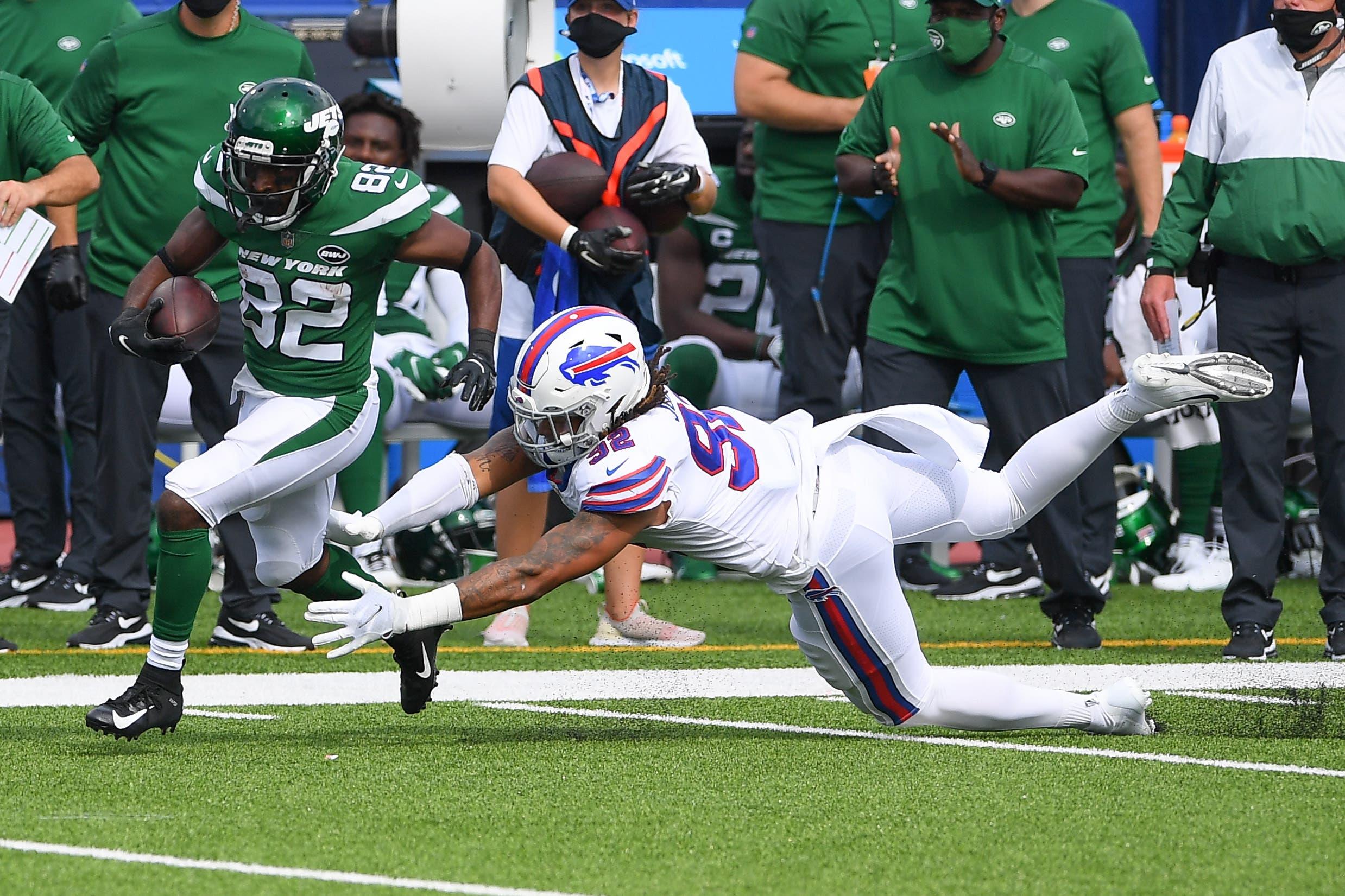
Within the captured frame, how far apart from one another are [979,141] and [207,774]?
308 centimetres

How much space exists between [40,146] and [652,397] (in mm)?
2632

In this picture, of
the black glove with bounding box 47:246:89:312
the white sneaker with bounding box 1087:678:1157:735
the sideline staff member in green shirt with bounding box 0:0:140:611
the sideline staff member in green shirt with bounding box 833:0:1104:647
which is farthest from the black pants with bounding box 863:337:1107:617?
the sideline staff member in green shirt with bounding box 0:0:140:611

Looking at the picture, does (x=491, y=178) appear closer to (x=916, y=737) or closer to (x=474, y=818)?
(x=916, y=737)

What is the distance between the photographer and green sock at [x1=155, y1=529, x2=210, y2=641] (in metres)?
4.06

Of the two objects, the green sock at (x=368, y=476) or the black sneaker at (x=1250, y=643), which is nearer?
the black sneaker at (x=1250, y=643)

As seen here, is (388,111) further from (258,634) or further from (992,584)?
(992,584)

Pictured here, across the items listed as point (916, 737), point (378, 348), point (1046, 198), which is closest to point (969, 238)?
point (1046, 198)

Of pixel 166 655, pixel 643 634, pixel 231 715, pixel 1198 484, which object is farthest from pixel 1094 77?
pixel 166 655

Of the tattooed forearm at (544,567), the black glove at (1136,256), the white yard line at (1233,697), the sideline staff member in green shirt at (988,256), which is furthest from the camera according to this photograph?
the black glove at (1136,256)

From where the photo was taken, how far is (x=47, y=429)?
6906 millimetres

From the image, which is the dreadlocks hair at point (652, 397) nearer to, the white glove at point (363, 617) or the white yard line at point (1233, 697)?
the white glove at point (363, 617)

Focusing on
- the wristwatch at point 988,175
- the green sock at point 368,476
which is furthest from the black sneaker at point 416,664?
the green sock at point 368,476

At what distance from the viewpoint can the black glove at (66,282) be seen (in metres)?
5.54

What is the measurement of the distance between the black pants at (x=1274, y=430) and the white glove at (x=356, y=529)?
8.90ft
